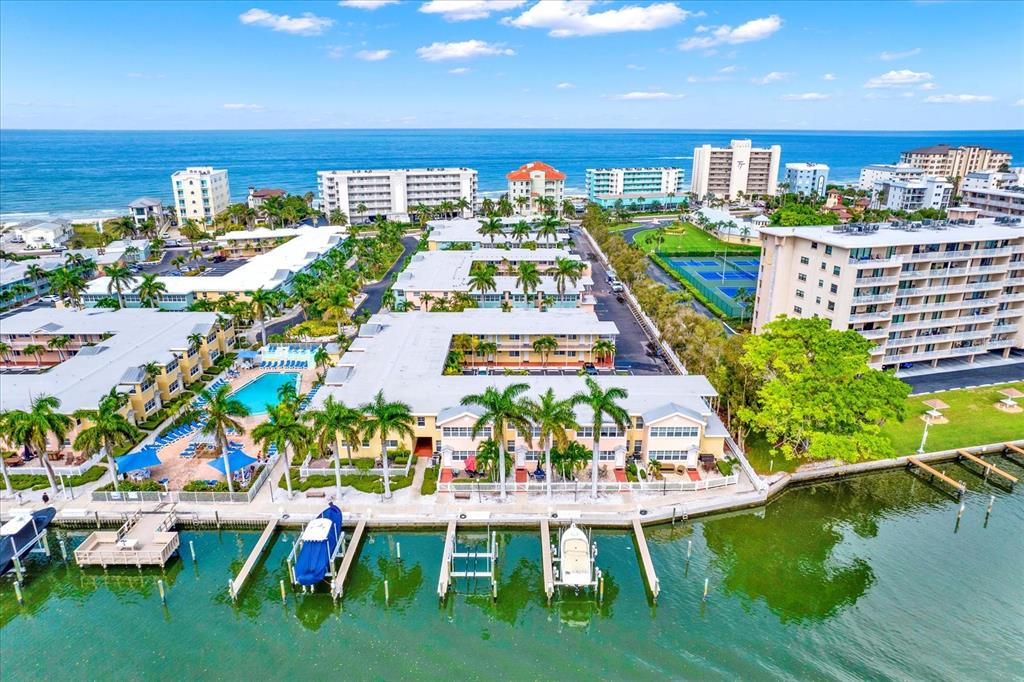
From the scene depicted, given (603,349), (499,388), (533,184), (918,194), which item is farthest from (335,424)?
(918,194)

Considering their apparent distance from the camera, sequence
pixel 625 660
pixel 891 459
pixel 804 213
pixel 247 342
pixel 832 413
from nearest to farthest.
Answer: pixel 625 660
pixel 832 413
pixel 891 459
pixel 247 342
pixel 804 213

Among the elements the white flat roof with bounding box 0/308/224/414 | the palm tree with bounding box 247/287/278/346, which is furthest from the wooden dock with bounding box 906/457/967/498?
the white flat roof with bounding box 0/308/224/414

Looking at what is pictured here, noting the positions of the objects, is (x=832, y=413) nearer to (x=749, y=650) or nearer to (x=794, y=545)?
(x=794, y=545)

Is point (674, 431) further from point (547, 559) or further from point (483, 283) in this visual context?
point (483, 283)

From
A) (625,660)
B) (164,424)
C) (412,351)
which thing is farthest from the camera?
(412,351)

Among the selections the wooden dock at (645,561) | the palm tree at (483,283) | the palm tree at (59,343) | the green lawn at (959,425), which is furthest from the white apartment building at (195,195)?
the green lawn at (959,425)

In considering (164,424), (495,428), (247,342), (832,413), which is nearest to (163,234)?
(247,342)

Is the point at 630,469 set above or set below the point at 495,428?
below

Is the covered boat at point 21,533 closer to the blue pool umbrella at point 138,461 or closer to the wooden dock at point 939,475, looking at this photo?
the blue pool umbrella at point 138,461
